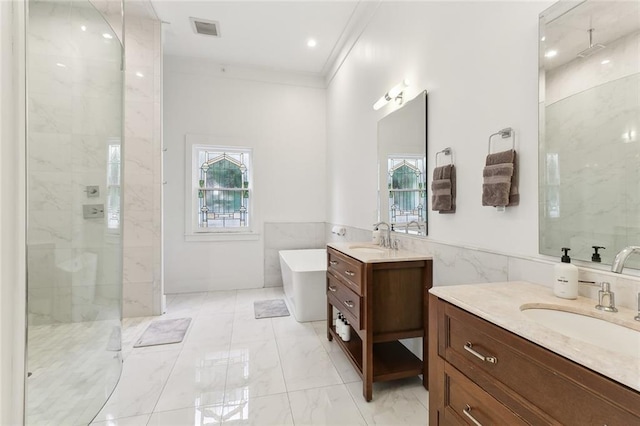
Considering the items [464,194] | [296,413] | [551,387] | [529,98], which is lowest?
[296,413]

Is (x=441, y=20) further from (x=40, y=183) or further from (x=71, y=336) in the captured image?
(x=71, y=336)

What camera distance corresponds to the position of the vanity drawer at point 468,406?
33.7 inches

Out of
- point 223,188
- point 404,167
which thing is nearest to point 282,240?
point 223,188

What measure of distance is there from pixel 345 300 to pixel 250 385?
2.81ft

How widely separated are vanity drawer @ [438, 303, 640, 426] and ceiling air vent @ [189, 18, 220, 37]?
12.0 ft

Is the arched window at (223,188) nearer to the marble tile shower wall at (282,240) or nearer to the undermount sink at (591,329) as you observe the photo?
the marble tile shower wall at (282,240)

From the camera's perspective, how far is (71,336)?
1.89 metres

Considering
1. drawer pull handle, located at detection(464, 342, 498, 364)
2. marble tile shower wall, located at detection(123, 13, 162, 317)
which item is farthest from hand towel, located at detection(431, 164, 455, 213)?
marble tile shower wall, located at detection(123, 13, 162, 317)

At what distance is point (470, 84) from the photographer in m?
1.68

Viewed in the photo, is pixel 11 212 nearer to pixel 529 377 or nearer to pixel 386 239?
pixel 529 377

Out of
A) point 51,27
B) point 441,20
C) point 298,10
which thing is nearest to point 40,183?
point 51,27

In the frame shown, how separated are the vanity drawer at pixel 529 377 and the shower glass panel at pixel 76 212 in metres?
1.97

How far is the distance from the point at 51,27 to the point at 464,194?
260 cm

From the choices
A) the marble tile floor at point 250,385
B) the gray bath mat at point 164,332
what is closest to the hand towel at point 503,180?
the marble tile floor at point 250,385
